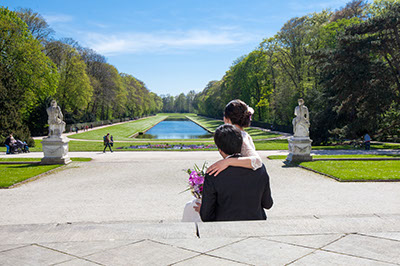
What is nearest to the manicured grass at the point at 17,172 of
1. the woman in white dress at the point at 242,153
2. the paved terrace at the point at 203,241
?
the paved terrace at the point at 203,241

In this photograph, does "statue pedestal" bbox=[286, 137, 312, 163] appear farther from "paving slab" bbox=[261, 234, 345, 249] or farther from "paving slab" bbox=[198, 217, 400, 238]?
"paving slab" bbox=[261, 234, 345, 249]

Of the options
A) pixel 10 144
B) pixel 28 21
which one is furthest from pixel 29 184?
pixel 28 21

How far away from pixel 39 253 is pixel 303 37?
1772 inches

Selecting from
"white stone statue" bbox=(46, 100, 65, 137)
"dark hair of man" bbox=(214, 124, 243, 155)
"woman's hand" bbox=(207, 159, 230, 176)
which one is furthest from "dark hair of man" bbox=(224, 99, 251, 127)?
"white stone statue" bbox=(46, 100, 65, 137)

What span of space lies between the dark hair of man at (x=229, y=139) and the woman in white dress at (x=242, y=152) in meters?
0.11

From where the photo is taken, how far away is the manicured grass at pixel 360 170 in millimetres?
12492

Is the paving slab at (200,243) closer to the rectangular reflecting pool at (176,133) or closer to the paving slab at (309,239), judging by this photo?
Result: the paving slab at (309,239)

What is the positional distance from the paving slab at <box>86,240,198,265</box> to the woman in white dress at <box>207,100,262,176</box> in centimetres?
89

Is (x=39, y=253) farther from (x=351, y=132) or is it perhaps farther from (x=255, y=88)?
(x=255, y=88)

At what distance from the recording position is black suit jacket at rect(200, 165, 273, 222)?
11.9 feet

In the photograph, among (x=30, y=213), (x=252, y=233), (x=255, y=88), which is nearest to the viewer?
(x=252, y=233)

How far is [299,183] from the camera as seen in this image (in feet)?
40.1

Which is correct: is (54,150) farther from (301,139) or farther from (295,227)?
(295,227)

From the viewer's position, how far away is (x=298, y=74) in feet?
147
